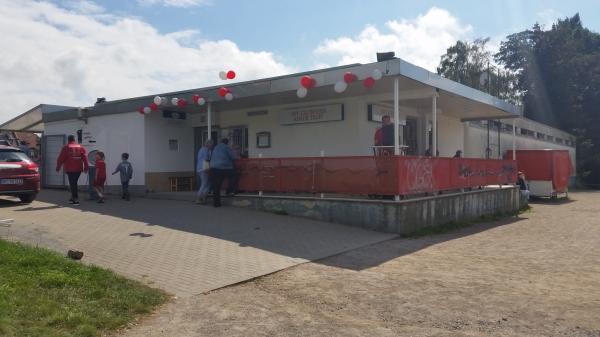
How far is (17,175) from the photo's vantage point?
1272cm

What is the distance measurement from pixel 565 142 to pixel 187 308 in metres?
42.8

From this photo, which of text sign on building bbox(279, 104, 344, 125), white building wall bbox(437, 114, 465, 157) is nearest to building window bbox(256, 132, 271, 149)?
text sign on building bbox(279, 104, 344, 125)

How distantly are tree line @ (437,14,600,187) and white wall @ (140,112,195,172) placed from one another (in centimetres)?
3138

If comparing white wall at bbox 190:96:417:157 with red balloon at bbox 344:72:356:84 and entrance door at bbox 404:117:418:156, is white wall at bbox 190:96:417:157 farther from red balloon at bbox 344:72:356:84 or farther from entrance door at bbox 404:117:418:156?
red balloon at bbox 344:72:356:84

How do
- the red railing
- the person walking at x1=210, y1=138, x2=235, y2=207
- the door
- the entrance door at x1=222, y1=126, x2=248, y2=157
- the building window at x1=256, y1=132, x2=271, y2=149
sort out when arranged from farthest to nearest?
the door, the entrance door at x1=222, y1=126, x2=248, y2=157, the building window at x1=256, y1=132, x2=271, y2=149, the person walking at x1=210, y1=138, x2=235, y2=207, the red railing

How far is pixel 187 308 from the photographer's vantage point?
556cm

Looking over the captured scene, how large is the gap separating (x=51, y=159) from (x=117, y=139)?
12.5 ft

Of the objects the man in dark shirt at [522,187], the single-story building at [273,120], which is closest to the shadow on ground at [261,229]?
the single-story building at [273,120]

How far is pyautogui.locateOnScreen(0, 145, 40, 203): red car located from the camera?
12.5m

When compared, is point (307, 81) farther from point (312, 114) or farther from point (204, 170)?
point (204, 170)

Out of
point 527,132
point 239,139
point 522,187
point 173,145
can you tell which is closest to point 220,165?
point 239,139

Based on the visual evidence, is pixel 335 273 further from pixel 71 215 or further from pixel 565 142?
pixel 565 142

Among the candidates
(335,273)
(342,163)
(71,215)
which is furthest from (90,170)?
(335,273)

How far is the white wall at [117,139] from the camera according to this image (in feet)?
51.7
